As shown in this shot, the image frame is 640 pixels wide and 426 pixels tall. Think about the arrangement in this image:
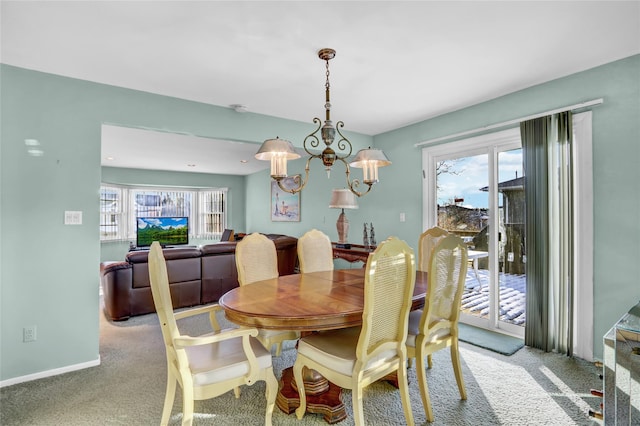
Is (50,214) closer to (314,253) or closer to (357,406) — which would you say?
(314,253)

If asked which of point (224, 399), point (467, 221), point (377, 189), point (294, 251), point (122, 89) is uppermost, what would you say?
point (122, 89)

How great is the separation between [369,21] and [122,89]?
2.30m

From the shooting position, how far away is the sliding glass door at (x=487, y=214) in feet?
10.8

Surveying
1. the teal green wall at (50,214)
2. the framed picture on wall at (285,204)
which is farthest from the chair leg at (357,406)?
the framed picture on wall at (285,204)

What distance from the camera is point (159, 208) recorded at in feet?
28.2

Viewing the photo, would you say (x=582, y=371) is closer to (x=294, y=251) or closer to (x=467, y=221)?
(x=467, y=221)

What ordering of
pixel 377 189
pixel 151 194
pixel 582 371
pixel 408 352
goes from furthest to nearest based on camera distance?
pixel 151 194 → pixel 377 189 → pixel 582 371 → pixel 408 352

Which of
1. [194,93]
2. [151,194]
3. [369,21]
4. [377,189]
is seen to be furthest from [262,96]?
[151,194]

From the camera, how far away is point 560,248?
2812mm

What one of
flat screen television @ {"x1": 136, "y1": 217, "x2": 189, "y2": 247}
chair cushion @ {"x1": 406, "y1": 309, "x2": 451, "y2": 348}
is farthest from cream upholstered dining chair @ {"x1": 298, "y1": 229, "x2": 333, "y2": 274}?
flat screen television @ {"x1": 136, "y1": 217, "x2": 189, "y2": 247}

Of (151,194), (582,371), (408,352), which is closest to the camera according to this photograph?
(408,352)

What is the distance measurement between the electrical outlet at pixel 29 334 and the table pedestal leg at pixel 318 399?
2.03 meters

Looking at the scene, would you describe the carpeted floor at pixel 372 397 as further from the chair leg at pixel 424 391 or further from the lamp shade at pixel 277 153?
the lamp shade at pixel 277 153

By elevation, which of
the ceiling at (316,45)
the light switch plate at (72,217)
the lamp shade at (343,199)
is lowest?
the light switch plate at (72,217)
